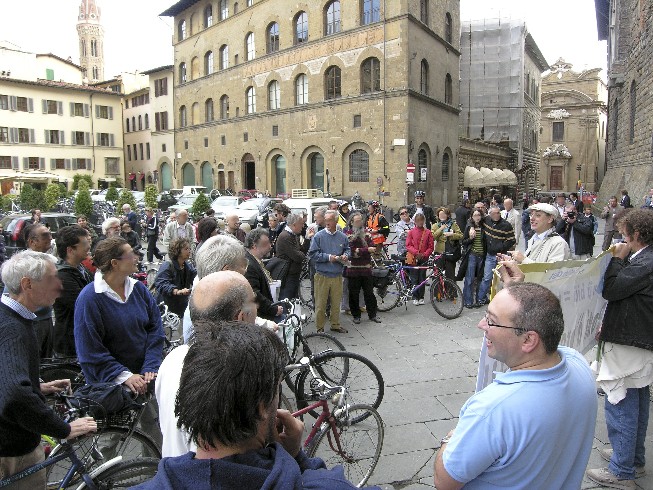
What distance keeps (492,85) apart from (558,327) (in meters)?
40.8

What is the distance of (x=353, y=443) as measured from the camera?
12.4 feet

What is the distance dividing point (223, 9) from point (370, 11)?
571 inches

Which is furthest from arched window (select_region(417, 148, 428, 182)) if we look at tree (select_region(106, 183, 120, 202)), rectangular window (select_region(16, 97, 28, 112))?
rectangular window (select_region(16, 97, 28, 112))

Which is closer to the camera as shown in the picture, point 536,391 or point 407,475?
point 536,391

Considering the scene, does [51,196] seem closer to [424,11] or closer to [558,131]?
[424,11]

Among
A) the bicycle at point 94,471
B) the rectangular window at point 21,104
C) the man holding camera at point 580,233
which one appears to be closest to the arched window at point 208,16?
the rectangular window at point 21,104

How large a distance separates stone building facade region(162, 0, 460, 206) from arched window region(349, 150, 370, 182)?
0.20 feet

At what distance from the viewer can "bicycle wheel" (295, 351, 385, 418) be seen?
4.12 m

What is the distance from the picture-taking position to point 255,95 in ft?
117

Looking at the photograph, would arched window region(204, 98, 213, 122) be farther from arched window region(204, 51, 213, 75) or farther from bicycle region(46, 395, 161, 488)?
bicycle region(46, 395, 161, 488)

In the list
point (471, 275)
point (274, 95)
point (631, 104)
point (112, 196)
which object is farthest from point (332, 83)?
point (471, 275)

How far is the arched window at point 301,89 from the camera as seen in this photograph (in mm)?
32469

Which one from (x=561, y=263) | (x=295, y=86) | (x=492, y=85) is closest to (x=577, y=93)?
(x=492, y=85)

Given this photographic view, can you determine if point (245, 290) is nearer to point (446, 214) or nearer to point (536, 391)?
point (536, 391)
